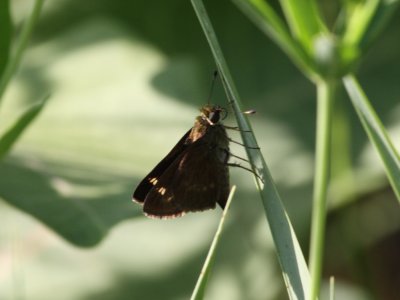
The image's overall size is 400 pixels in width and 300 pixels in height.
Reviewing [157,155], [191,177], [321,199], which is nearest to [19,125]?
[191,177]

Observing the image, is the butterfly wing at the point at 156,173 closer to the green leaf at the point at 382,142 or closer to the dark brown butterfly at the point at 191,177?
the dark brown butterfly at the point at 191,177

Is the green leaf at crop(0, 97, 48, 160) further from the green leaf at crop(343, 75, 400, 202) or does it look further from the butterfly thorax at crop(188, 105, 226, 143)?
the green leaf at crop(343, 75, 400, 202)

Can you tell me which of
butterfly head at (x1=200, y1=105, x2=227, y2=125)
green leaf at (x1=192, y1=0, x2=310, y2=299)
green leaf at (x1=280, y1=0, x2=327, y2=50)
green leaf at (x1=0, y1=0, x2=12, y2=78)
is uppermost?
green leaf at (x1=0, y1=0, x2=12, y2=78)

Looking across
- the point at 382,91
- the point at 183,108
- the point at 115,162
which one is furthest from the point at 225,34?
the point at 115,162

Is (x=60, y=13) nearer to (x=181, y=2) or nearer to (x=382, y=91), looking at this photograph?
(x=181, y=2)

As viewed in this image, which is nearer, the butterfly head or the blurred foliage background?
the butterfly head

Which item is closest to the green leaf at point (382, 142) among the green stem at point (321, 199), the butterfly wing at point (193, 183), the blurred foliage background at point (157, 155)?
the green stem at point (321, 199)

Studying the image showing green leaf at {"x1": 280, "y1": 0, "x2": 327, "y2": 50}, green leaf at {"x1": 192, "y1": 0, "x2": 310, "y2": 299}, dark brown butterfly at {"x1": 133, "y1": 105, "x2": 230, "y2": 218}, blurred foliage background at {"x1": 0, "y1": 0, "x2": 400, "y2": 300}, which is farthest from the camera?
blurred foliage background at {"x1": 0, "y1": 0, "x2": 400, "y2": 300}

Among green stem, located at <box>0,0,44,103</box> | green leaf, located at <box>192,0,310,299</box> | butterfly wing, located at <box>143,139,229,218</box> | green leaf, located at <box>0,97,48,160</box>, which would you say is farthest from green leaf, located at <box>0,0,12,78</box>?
green leaf, located at <box>192,0,310,299</box>
